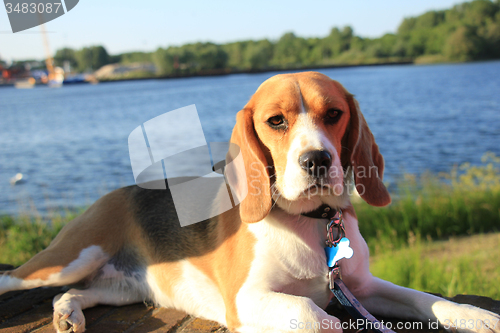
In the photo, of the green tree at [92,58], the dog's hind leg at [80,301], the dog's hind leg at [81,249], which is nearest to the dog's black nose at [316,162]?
the dog's hind leg at [81,249]

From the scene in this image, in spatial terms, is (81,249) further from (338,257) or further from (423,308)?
(423,308)

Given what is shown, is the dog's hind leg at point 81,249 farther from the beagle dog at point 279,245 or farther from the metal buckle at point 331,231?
the metal buckle at point 331,231

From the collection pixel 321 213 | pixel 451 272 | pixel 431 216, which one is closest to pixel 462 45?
pixel 431 216

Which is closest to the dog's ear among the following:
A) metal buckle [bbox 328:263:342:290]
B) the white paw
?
metal buckle [bbox 328:263:342:290]

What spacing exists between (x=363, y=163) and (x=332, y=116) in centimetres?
41

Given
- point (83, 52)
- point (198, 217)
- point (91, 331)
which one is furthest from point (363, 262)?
point (83, 52)

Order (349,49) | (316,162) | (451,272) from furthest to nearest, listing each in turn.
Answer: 1. (349,49)
2. (451,272)
3. (316,162)

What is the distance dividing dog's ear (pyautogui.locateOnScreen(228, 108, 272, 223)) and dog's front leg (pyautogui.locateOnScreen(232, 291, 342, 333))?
0.50m

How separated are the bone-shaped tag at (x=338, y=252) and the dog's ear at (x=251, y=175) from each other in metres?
0.52

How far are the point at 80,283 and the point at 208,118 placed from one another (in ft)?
Answer: 81.2

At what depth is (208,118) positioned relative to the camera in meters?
28.0

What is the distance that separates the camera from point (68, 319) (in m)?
3.02

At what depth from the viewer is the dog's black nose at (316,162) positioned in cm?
236

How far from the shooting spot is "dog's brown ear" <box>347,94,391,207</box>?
2838 mm
